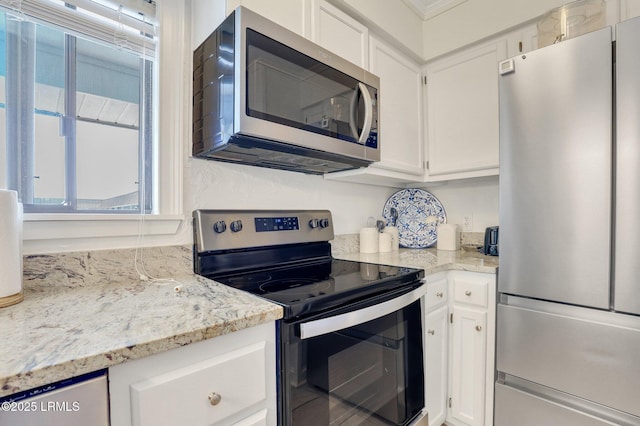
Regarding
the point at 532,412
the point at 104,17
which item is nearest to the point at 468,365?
the point at 532,412

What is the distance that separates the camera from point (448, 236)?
1.98 metres

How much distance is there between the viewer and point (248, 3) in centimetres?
112

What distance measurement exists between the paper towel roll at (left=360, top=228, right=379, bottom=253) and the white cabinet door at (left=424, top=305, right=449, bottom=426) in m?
0.54

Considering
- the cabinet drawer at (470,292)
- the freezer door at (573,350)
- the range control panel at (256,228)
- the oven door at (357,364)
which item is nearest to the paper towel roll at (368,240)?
the range control panel at (256,228)

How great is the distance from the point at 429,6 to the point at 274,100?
61.6 inches

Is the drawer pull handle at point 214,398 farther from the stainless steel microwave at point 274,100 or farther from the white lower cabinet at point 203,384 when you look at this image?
the stainless steel microwave at point 274,100

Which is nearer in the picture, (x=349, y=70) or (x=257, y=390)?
(x=257, y=390)

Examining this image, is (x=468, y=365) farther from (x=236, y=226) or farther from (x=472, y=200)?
(x=236, y=226)

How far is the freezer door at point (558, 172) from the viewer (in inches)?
43.7

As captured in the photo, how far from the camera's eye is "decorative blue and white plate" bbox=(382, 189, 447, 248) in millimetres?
2088

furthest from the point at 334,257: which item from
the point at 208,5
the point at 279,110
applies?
the point at 208,5

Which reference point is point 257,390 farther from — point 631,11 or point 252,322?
point 631,11

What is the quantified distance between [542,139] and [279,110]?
1.07m

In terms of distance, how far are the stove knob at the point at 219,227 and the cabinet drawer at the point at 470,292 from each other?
1.16 m
